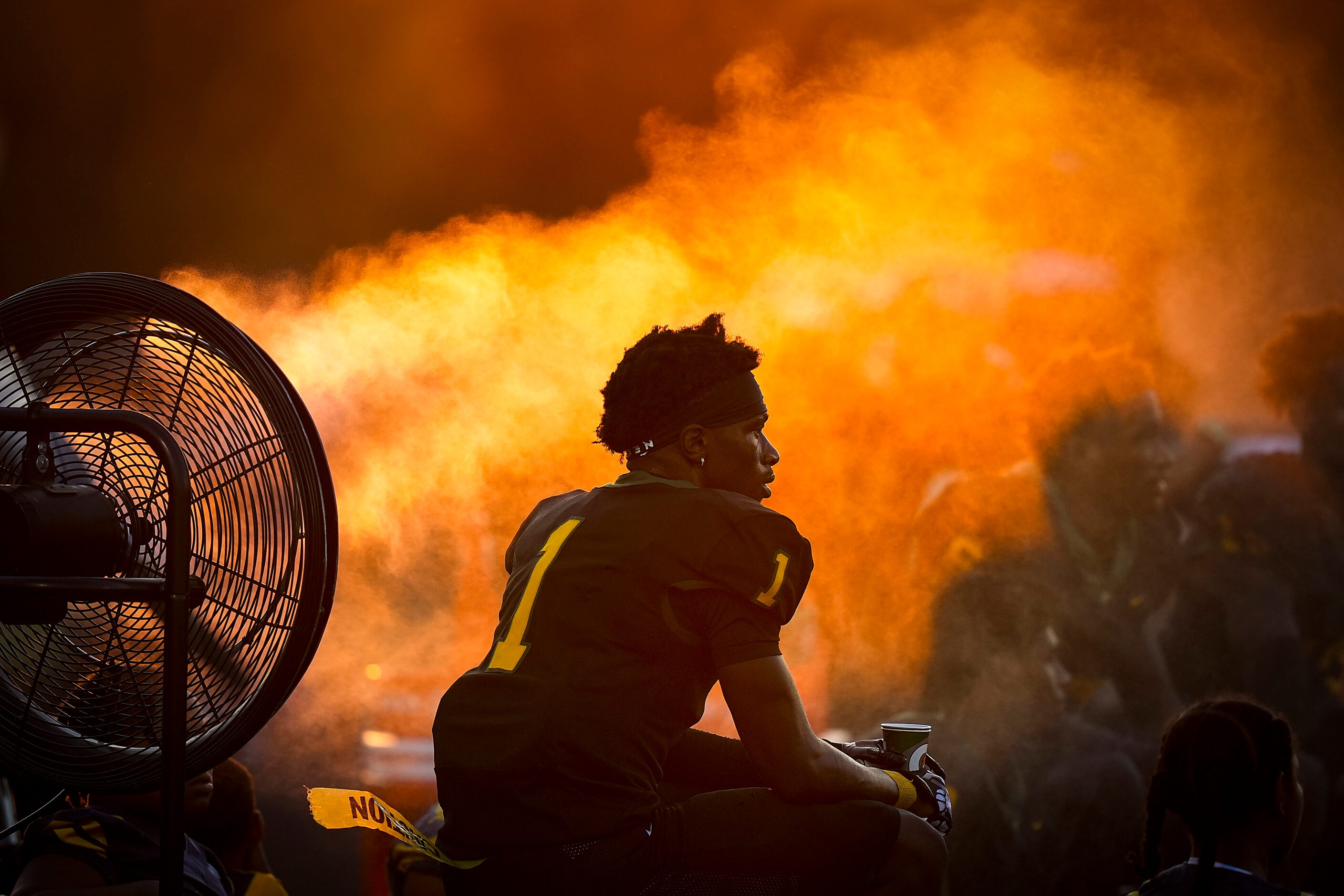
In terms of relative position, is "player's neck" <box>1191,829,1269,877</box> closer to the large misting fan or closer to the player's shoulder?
the player's shoulder

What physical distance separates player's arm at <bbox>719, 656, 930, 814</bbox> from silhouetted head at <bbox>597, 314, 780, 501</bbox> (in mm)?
391

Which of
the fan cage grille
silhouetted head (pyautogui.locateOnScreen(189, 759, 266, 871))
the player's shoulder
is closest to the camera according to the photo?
the fan cage grille

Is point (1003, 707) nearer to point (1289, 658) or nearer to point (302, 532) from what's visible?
point (1289, 658)

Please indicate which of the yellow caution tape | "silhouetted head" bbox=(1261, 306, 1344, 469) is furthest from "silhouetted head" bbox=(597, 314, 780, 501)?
"silhouetted head" bbox=(1261, 306, 1344, 469)

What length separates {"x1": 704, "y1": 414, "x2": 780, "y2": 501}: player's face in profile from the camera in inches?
71.8

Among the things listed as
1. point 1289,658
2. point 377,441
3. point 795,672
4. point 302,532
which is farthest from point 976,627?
point 302,532

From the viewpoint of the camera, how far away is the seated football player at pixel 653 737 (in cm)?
150

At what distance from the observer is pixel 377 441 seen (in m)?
4.42

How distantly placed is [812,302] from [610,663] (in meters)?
3.11

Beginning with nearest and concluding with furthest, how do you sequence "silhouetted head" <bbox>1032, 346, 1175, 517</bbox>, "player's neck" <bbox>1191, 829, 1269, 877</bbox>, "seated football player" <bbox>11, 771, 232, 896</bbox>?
"seated football player" <bbox>11, 771, 232, 896</bbox>
"player's neck" <bbox>1191, 829, 1269, 877</bbox>
"silhouetted head" <bbox>1032, 346, 1175, 517</bbox>

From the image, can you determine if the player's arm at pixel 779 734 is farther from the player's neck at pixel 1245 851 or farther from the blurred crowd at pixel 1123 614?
the blurred crowd at pixel 1123 614

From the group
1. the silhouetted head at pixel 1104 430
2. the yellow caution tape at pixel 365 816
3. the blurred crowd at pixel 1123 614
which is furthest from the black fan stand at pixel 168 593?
the silhouetted head at pixel 1104 430

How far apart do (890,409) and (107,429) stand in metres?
3.45

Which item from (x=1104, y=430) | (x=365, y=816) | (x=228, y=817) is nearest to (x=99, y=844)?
(x=365, y=816)
